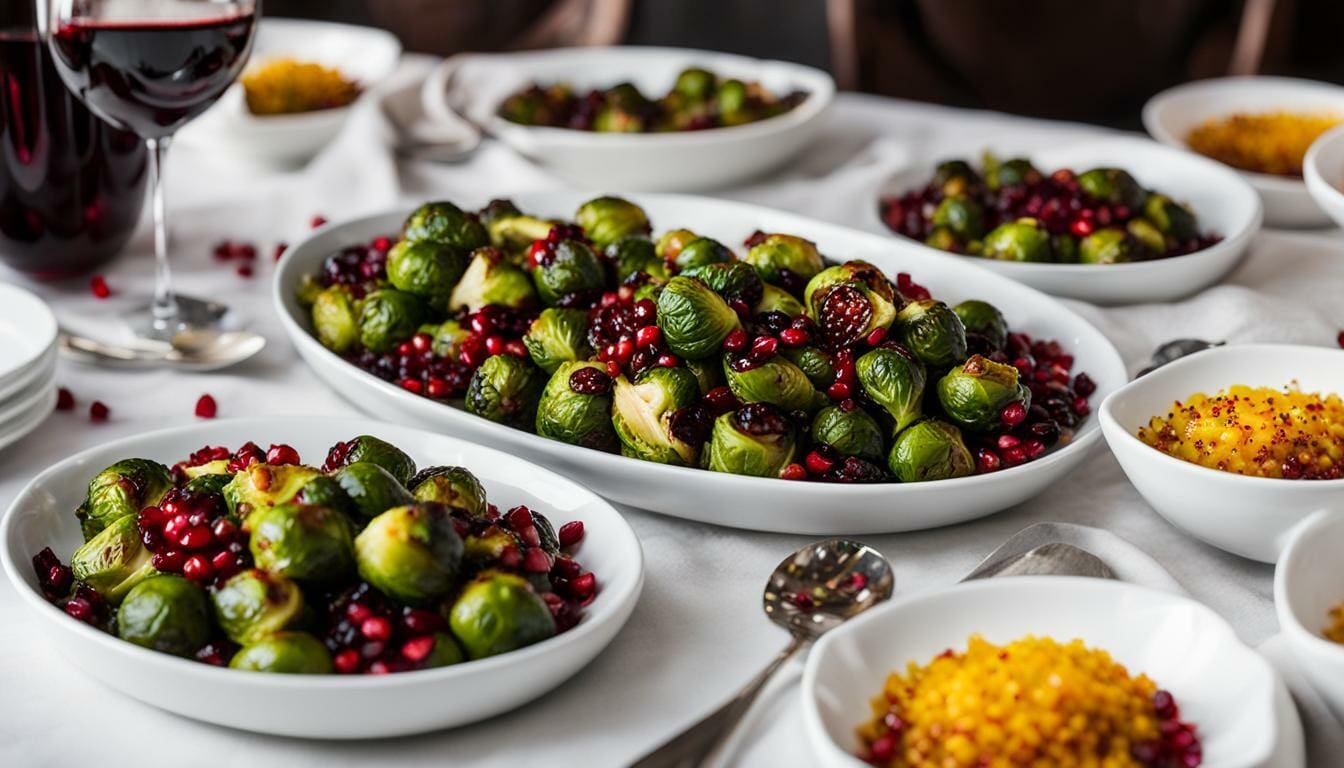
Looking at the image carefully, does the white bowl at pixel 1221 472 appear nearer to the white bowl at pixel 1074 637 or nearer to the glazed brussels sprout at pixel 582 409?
the white bowl at pixel 1074 637

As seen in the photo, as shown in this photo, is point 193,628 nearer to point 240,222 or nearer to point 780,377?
point 780,377

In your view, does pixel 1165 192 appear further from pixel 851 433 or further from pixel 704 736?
pixel 704 736

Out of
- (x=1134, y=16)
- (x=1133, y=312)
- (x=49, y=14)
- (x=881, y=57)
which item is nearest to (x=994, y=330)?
(x=1133, y=312)

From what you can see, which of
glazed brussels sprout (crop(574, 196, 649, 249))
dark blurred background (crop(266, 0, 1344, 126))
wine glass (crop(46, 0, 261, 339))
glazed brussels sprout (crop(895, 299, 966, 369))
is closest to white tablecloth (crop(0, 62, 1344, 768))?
glazed brussels sprout (crop(895, 299, 966, 369))

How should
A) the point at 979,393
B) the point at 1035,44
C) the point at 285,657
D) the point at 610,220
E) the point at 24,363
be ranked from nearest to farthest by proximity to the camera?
1. the point at 285,657
2. the point at 979,393
3. the point at 24,363
4. the point at 610,220
5. the point at 1035,44

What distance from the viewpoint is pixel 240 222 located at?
3.56m

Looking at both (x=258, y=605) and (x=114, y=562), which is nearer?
(x=258, y=605)

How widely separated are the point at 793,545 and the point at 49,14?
177 centimetres

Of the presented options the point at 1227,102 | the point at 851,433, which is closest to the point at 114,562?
the point at 851,433

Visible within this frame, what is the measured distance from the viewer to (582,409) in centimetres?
217

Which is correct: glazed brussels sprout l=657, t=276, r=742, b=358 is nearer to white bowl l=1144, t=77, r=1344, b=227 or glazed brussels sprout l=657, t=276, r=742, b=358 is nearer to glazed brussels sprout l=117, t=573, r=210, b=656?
glazed brussels sprout l=117, t=573, r=210, b=656

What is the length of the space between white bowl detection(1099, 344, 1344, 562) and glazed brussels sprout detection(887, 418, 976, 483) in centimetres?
23

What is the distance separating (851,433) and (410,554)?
78 cm

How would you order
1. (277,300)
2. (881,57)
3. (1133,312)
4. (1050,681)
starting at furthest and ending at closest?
(881,57) < (1133,312) < (277,300) < (1050,681)
